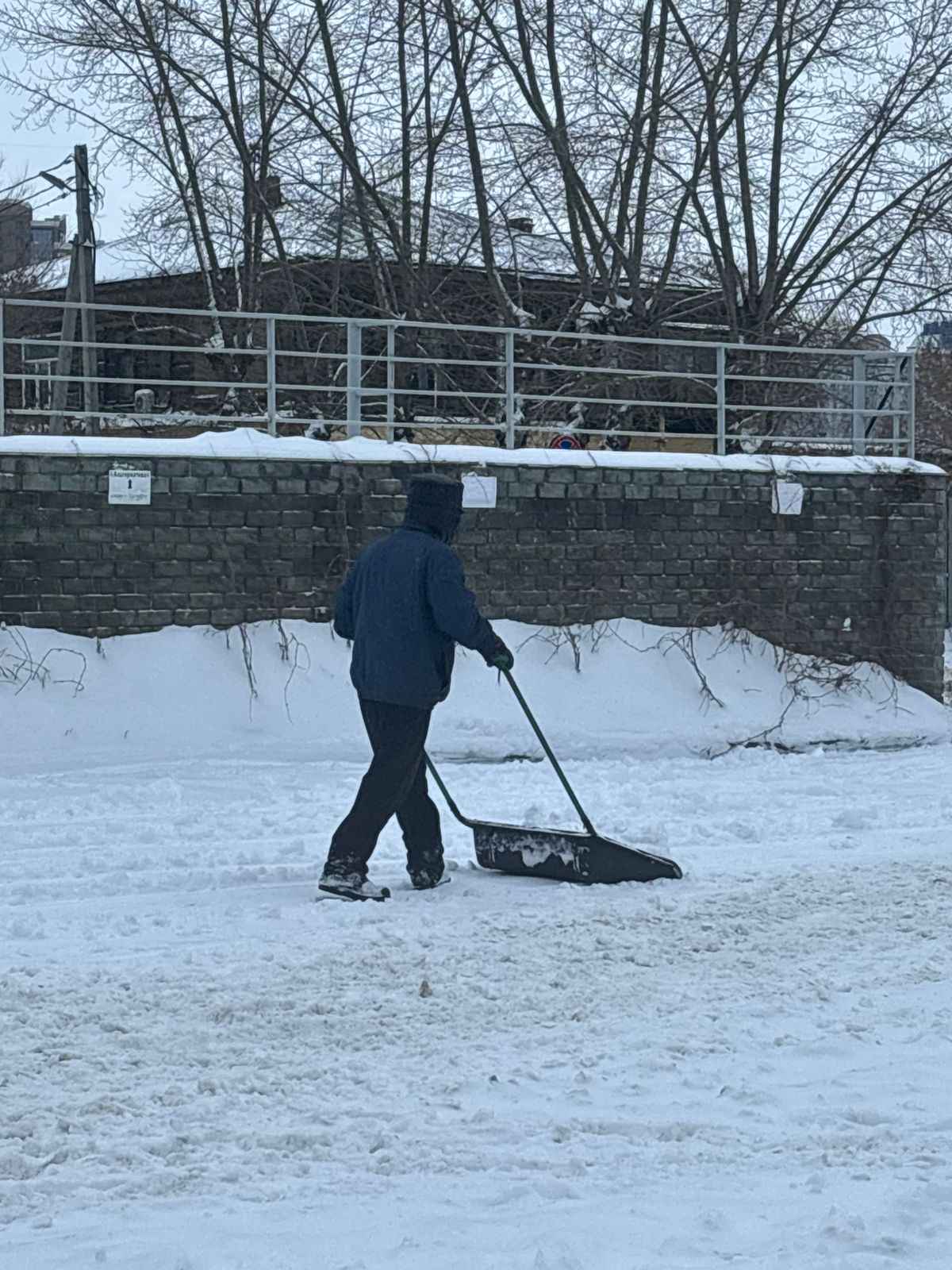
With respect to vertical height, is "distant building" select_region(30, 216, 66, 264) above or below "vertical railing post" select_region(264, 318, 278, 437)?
above

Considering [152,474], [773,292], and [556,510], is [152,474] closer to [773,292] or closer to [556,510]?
[556,510]

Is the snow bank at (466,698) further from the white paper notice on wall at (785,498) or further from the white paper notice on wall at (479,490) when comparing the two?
the white paper notice on wall at (785,498)

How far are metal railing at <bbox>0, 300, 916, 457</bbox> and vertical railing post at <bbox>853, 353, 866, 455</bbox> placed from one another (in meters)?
0.02

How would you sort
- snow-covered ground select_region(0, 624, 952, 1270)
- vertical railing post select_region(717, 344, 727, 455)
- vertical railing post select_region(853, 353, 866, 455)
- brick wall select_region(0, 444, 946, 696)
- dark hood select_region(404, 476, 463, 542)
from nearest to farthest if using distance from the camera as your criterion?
snow-covered ground select_region(0, 624, 952, 1270), dark hood select_region(404, 476, 463, 542), brick wall select_region(0, 444, 946, 696), vertical railing post select_region(717, 344, 727, 455), vertical railing post select_region(853, 353, 866, 455)

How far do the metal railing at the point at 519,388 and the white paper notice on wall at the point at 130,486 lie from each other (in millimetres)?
584

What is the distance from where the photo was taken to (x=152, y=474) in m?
12.6

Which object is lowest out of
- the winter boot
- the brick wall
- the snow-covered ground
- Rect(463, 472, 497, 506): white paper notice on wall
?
the snow-covered ground

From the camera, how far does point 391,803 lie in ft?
24.4

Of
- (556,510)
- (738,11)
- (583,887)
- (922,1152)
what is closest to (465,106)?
(738,11)

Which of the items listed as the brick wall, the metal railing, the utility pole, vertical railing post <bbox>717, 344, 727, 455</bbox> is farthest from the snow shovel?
the utility pole

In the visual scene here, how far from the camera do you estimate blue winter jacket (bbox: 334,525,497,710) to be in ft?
24.0

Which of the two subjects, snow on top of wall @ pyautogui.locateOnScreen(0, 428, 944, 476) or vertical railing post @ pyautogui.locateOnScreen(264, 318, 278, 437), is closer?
snow on top of wall @ pyautogui.locateOnScreen(0, 428, 944, 476)

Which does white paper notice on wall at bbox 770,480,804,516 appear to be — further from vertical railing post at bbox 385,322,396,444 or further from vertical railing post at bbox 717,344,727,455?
vertical railing post at bbox 385,322,396,444

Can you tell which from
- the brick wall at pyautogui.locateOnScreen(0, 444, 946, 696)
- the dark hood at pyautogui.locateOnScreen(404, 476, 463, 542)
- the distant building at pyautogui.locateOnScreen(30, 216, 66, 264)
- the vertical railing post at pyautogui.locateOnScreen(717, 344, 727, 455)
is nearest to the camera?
the dark hood at pyautogui.locateOnScreen(404, 476, 463, 542)
